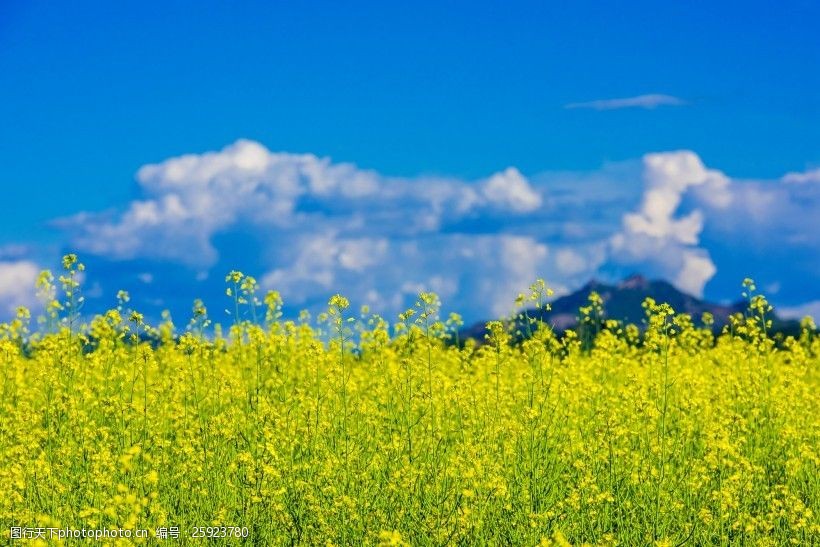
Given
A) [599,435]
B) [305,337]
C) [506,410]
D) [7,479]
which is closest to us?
[7,479]

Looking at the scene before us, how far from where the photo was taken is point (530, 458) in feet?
26.7

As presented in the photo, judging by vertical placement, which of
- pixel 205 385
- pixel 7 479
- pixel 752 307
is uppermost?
pixel 752 307

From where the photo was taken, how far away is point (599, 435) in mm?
8781

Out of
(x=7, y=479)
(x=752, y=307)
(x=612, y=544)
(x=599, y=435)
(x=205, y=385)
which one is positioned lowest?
(x=612, y=544)

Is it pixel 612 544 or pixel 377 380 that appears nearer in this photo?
pixel 612 544

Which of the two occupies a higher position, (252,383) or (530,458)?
(252,383)

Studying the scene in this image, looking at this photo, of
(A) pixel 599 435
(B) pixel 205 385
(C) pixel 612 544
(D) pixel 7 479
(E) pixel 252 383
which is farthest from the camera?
(E) pixel 252 383

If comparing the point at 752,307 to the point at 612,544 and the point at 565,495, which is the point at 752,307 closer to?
the point at 565,495

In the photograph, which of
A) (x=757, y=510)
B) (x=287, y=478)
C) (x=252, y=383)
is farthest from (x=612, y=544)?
(x=252, y=383)

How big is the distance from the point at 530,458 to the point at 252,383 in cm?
526

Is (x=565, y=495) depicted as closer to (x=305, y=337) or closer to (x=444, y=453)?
(x=444, y=453)

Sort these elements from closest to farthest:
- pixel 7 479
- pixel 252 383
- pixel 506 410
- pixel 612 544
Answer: pixel 612 544 → pixel 7 479 → pixel 506 410 → pixel 252 383

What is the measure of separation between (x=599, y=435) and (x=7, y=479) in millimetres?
5220

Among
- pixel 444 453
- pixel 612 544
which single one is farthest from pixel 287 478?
pixel 612 544
